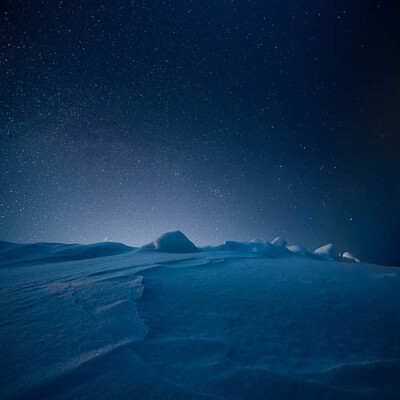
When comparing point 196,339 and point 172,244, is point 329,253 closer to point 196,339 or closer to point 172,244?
point 172,244

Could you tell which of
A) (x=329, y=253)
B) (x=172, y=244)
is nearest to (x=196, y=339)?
(x=172, y=244)

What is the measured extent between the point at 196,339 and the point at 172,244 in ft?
16.6

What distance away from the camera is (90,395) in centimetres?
93

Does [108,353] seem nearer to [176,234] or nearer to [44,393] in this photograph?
[44,393]

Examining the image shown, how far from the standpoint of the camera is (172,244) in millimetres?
6367

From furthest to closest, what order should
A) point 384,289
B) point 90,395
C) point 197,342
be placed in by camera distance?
point 384,289
point 197,342
point 90,395

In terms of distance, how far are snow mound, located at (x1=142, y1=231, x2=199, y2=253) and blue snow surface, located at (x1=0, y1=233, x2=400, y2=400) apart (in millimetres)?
3610

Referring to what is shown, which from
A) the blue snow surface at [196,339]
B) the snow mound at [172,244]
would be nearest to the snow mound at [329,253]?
the snow mound at [172,244]

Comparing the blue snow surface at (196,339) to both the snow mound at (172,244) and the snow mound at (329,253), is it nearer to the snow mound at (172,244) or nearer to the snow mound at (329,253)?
the snow mound at (172,244)

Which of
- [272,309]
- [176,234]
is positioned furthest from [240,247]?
[272,309]

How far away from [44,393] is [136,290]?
1.27m

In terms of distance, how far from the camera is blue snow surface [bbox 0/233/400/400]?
1000 mm

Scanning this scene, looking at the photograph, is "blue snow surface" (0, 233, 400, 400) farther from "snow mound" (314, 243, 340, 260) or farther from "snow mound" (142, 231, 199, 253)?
"snow mound" (314, 243, 340, 260)

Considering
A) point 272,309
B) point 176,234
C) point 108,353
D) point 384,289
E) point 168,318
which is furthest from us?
point 176,234
